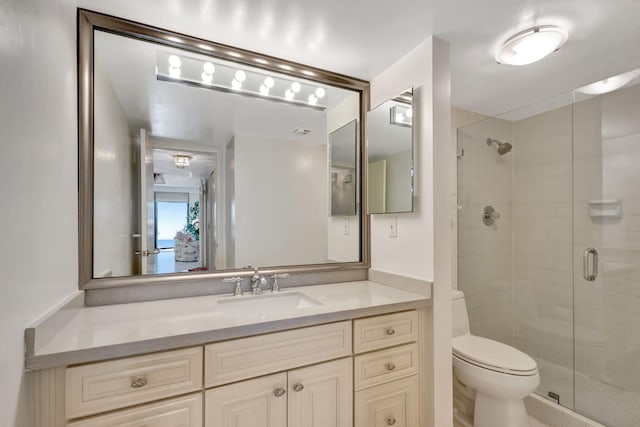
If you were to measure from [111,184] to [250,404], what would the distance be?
3.85 ft

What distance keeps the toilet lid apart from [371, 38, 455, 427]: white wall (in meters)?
0.30

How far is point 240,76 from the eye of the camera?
1635mm

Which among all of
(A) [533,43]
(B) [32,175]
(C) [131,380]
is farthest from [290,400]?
(A) [533,43]

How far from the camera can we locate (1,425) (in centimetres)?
67

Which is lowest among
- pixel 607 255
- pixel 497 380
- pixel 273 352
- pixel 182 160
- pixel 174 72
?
pixel 497 380

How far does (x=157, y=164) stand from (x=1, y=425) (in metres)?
1.14

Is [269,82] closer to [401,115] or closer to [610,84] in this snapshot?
[401,115]

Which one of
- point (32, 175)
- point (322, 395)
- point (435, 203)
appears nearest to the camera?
point (32, 175)

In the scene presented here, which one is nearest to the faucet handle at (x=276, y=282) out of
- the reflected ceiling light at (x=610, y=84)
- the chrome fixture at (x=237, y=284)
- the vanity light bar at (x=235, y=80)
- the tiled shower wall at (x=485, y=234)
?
Answer: the chrome fixture at (x=237, y=284)

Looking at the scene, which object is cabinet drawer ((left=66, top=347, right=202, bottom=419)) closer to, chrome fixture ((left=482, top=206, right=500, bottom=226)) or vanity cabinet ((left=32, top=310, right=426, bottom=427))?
vanity cabinet ((left=32, top=310, right=426, bottom=427))

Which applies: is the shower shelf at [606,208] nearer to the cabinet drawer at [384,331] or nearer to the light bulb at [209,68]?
the cabinet drawer at [384,331]

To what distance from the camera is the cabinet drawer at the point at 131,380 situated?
2.81 ft

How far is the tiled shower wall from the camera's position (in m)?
2.40

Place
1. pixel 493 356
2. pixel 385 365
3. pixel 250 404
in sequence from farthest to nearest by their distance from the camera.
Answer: pixel 493 356, pixel 385 365, pixel 250 404
